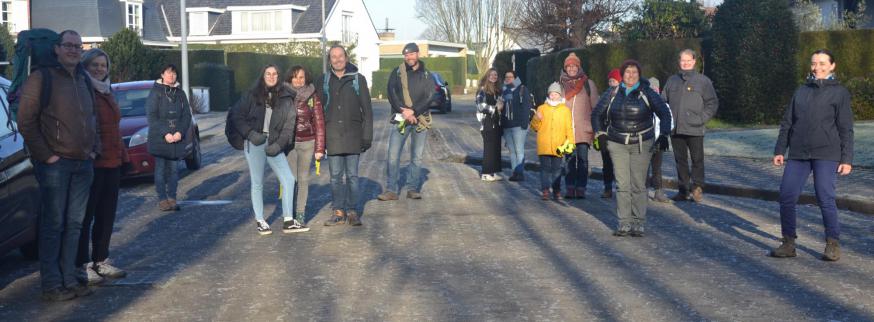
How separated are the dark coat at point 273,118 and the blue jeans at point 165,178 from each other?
2.60 m

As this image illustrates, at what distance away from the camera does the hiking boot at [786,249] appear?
8508 millimetres

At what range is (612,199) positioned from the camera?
12953mm

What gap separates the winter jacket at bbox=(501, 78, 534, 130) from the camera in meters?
15.0

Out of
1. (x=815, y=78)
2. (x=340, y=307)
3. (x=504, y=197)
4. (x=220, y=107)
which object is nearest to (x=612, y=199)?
(x=504, y=197)

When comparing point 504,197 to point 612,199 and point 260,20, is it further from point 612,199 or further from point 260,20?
point 260,20

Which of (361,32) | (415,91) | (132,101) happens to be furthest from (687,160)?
(361,32)

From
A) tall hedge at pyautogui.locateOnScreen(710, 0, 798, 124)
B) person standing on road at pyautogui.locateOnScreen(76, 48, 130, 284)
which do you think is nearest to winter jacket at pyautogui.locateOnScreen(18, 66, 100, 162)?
person standing on road at pyautogui.locateOnScreen(76, 48, 130, 284)

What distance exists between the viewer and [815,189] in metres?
8.51

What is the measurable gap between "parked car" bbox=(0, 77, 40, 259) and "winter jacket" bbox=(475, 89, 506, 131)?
8284 mm

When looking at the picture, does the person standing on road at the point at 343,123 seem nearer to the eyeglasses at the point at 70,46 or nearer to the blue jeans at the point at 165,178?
the blue jeans at the point at 165,178

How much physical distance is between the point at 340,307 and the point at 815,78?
4290 millimetres

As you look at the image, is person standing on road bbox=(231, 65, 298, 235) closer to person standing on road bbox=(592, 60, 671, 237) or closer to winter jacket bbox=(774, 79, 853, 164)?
person standing on road bbox=(592, 60, 671, 237)

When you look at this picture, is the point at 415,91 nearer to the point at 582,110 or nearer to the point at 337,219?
the point at 582,110

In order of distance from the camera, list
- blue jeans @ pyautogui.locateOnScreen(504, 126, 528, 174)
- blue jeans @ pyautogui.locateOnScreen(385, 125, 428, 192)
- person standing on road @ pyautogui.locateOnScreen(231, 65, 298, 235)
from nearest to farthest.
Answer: person standing on road @ pyautogui.locateOnScreen(231, 65, 298, 235)
blue jeans @ pyautogui.locateOnScreen(385, 125, 428, 192)
blue jeans @ pyautogui.locateOnScreen(504, 126, 528, 174)
